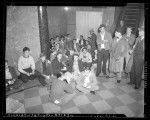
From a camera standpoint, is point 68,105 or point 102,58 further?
point 102,58

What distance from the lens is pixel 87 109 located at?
4.38m

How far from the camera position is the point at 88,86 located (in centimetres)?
498

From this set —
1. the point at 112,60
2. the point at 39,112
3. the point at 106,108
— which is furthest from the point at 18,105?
the point at 112,60

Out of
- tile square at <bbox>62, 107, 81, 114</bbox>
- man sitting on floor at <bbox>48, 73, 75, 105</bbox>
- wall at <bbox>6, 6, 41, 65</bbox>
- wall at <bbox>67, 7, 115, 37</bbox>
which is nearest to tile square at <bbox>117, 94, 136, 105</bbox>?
tile square at <bbox>62, 107, 81, 114</bbox>

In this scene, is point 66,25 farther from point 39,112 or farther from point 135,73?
point 39,112

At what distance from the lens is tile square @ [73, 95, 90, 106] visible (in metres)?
4.60

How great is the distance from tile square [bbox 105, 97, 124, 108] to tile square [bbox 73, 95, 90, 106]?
646 millimetres

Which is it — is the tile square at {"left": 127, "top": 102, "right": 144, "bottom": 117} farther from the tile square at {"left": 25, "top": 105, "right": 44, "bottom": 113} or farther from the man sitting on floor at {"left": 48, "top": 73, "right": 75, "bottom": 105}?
the tile square at {"left": 25, "top": 105, "right": 44, "bottom": 113}

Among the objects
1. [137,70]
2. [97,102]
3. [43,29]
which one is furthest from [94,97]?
[43,29]

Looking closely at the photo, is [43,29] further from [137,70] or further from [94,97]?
[137,70]

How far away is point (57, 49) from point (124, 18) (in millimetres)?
4183

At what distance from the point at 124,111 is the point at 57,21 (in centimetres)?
651

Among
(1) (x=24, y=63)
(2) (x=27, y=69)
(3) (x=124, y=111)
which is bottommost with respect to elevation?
(3) (x=124, y=111)

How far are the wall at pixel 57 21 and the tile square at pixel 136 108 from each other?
579 centimetres
